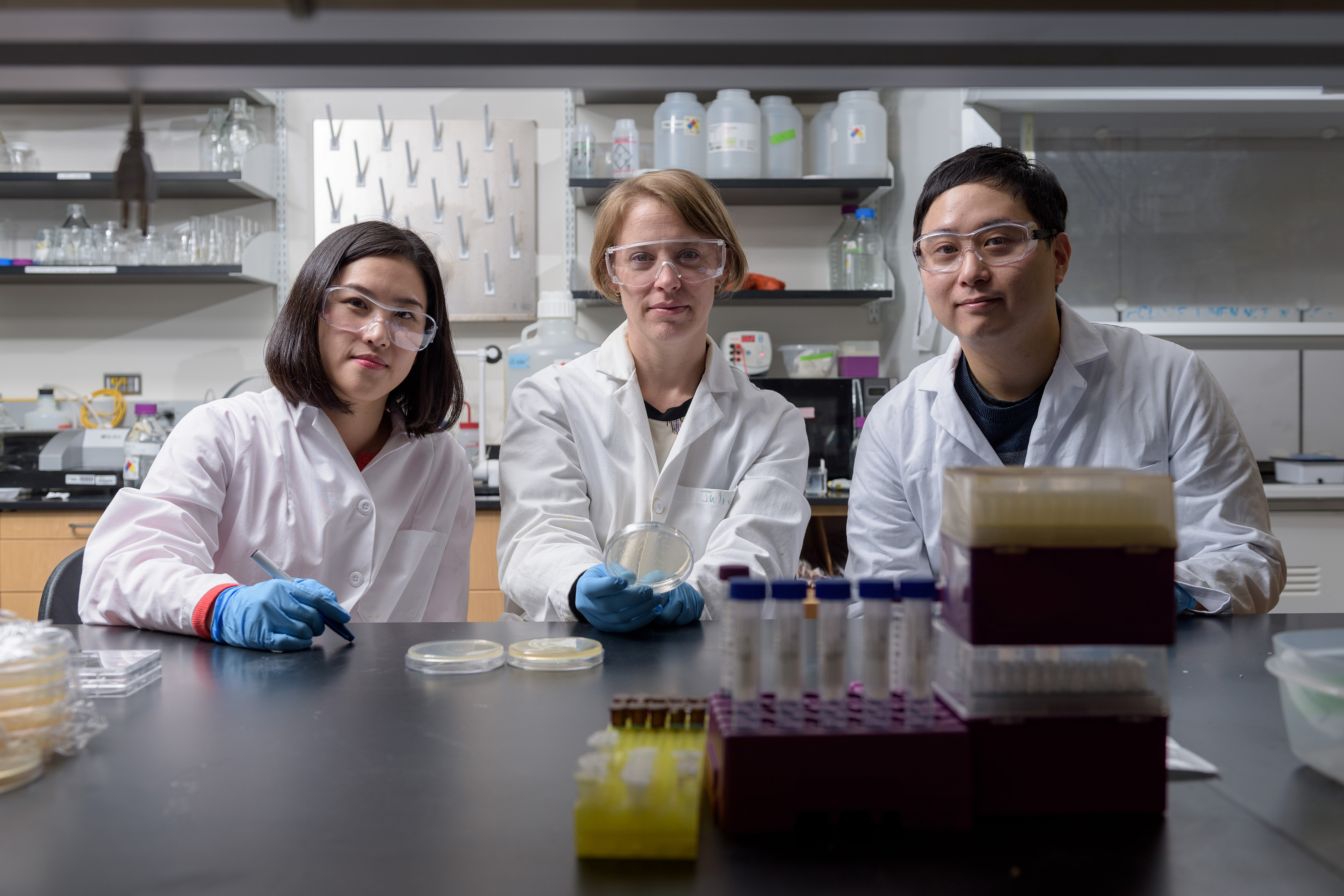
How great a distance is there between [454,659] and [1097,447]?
1.29 meters

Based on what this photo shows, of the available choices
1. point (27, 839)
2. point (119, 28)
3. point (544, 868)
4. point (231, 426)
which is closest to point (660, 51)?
point (119, 28)

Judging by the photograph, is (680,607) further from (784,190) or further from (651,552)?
(784,190)

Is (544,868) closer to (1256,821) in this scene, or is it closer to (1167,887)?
(1167,887)

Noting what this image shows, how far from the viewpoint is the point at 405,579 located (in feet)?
5.53

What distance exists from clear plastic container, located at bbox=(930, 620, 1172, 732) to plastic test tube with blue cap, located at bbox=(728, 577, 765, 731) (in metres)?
0.12

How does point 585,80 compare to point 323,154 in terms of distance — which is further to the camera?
point 323,154

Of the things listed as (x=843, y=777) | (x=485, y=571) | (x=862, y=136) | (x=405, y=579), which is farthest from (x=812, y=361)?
(x=843, y=777)

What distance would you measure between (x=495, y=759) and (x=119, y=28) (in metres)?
0.60

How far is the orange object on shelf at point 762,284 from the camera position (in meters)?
3.41

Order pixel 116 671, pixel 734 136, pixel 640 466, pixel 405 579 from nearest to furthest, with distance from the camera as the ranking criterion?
1. pixel 116 671
2. pixel 405 579
3. pixel 640 466
4. pixel 734 136

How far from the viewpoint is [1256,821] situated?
665 millimetres

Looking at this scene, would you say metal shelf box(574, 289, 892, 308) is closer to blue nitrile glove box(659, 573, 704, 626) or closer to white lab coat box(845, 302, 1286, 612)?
white lab coat box(845, 302, 1286, 612)

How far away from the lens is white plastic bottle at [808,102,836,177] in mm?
3490

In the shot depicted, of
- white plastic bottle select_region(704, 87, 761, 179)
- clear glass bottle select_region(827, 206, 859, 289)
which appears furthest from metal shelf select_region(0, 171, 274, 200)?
clear glass bottle select_region(827, 206, 859, 289)
